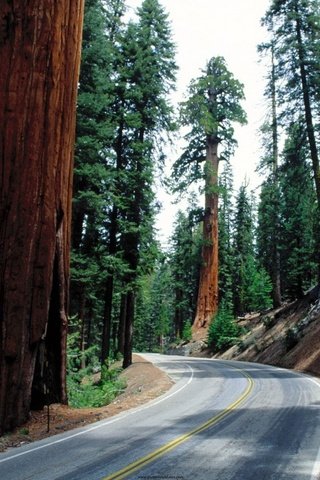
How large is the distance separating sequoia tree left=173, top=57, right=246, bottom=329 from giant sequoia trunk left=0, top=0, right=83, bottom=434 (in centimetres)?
2632

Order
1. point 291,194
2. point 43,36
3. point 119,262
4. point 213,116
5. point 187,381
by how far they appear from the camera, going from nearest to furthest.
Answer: point 43,36 < point 187,381 < point 119,262 < point 291,194 < point 213,116

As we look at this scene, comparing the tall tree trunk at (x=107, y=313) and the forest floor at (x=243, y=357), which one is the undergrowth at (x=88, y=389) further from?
the tall tree trunk at (x=107, y=313)

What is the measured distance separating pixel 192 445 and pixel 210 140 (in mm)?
32786

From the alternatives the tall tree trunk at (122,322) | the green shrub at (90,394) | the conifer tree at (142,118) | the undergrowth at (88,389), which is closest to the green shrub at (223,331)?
the tall tree trunk at (122,322)

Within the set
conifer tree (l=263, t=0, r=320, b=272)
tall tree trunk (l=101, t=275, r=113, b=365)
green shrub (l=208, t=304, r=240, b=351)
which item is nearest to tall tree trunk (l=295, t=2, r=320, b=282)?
conifer tree (l=263, t=0, r=320, b=272)

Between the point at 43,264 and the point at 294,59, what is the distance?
20.8 metres

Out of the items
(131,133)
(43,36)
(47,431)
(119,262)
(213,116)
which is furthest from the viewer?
(213,116)

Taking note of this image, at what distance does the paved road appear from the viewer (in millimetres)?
6363

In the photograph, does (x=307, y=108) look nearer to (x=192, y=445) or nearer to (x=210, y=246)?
(x=210, y=246)

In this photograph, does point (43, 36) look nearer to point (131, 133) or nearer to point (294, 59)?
point (131, 133)

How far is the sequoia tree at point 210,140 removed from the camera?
3728cm

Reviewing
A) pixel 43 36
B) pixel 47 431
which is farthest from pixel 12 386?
pixel 43 36

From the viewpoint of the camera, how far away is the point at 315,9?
2553 cm

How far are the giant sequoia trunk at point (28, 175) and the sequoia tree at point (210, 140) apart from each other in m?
26.3
